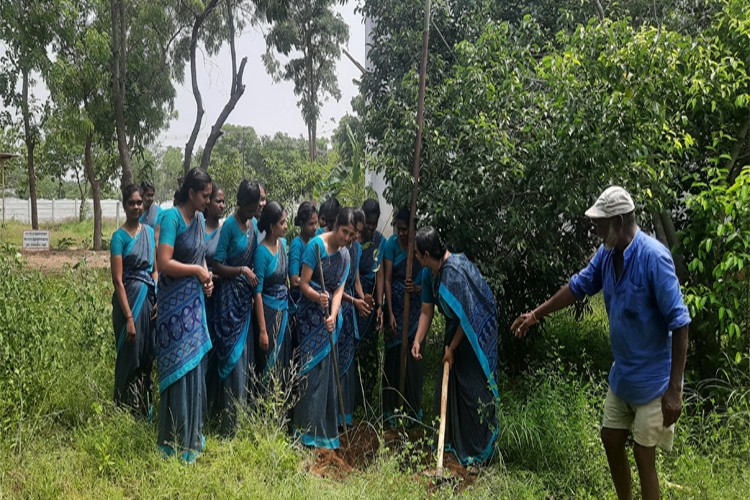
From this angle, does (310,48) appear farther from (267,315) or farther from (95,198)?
(267,315)

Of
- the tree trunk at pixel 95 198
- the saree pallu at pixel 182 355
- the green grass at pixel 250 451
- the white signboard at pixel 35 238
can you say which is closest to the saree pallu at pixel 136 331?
the green grass at pixel 250 451

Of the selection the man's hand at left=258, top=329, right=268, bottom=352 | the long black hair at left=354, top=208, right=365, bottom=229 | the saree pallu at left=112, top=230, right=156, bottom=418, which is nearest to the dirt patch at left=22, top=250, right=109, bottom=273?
the saree pallu at left=112, top=230, right=156, bottom=418

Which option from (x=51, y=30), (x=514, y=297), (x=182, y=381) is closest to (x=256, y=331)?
(x=182, y=381)

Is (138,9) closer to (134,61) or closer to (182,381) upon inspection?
(134,61)

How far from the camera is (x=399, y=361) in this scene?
4934mm

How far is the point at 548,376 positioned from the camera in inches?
171

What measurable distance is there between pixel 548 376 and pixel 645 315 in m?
1.48

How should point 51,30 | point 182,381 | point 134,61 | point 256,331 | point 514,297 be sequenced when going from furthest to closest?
Answer: point 134,61 < point 51,30 < point 514,297 < point 256,331 < point 182,381

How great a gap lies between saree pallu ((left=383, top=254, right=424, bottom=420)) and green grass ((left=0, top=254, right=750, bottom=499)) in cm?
69

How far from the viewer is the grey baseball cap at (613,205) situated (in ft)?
9.80

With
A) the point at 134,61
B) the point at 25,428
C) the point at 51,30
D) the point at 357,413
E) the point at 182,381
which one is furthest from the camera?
the point at 134,61

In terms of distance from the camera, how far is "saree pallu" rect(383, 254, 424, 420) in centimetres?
474

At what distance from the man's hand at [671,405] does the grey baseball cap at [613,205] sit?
0.86 meters

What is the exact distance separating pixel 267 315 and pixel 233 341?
0.33 metres
